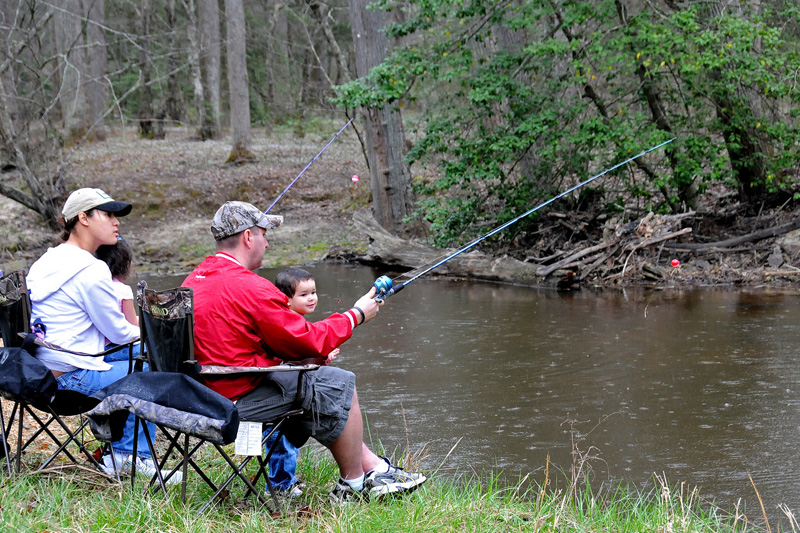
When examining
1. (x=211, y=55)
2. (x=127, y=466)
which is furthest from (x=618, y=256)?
(x=211, y=55)

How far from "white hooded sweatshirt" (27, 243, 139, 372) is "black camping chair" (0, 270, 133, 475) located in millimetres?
93

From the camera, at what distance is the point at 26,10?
16891 mm

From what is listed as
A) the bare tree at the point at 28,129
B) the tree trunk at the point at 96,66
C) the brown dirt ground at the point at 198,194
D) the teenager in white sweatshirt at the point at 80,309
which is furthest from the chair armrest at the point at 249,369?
Answer: the tree trunk at the point at 96,66

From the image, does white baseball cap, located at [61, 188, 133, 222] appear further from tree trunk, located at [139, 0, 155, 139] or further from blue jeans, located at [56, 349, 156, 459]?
tree trunk, located at [139, 0, 155, 139]

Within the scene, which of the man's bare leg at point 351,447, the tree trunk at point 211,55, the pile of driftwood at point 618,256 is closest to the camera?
the man's bare leg at point 351,447

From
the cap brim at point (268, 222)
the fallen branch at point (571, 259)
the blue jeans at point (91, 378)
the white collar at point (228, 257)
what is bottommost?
the blue jeans at point (91, 378)

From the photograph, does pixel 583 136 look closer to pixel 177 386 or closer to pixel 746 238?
pixel 746 238

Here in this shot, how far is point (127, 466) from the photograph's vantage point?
412 centimetres

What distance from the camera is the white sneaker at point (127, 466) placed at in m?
3.97

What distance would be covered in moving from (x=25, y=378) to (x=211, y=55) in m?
24.9

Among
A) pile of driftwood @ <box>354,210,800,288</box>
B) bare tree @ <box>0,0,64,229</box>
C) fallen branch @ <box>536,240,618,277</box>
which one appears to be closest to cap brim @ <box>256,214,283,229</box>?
pile of driftwood @ <box>354,210,800,288</box>

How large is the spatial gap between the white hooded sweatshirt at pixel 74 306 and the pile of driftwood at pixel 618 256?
24.4ft

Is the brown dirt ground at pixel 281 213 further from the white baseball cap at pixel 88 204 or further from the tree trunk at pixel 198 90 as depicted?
the white baseball cap at pixel 88 204

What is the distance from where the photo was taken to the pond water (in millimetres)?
4977
